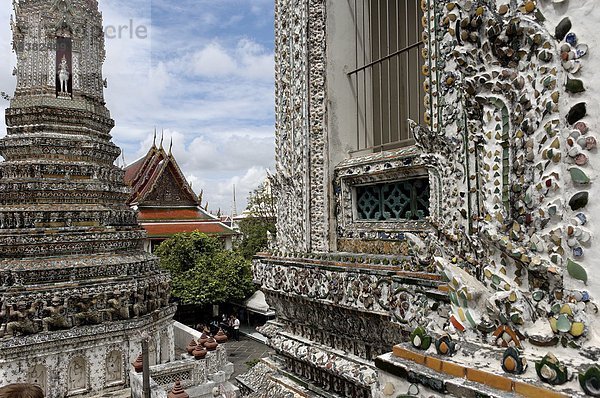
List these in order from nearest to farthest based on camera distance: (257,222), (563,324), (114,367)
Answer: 1. (563,324)
2. (114,367)
3. (257,222)

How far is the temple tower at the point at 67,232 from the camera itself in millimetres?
11109

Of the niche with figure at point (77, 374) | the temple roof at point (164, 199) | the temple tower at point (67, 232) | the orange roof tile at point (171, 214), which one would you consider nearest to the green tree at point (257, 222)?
the temple roof at point (164, 199)

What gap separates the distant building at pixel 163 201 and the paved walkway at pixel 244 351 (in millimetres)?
7259

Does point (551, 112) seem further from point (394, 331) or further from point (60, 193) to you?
point (60, 193)

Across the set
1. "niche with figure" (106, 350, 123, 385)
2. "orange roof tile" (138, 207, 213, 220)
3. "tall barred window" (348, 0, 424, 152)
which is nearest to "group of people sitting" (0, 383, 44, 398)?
"tall barred window" (348, 0, 424, 152)

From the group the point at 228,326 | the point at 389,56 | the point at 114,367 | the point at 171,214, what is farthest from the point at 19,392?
the point at 171,214

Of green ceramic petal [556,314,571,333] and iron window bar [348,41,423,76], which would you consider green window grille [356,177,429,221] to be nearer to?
iron window bar [348,41,423,76]

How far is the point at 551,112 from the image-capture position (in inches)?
79.8

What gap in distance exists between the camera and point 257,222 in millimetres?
35031

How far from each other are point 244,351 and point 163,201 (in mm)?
10878

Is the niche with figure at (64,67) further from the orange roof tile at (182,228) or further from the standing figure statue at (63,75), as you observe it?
the orange roof tile at (182,228)

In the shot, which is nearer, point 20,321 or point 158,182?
point 20,321

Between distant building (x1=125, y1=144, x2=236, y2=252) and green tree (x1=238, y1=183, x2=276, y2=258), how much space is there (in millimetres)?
2508

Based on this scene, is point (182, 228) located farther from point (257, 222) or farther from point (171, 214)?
point (257, 222)
